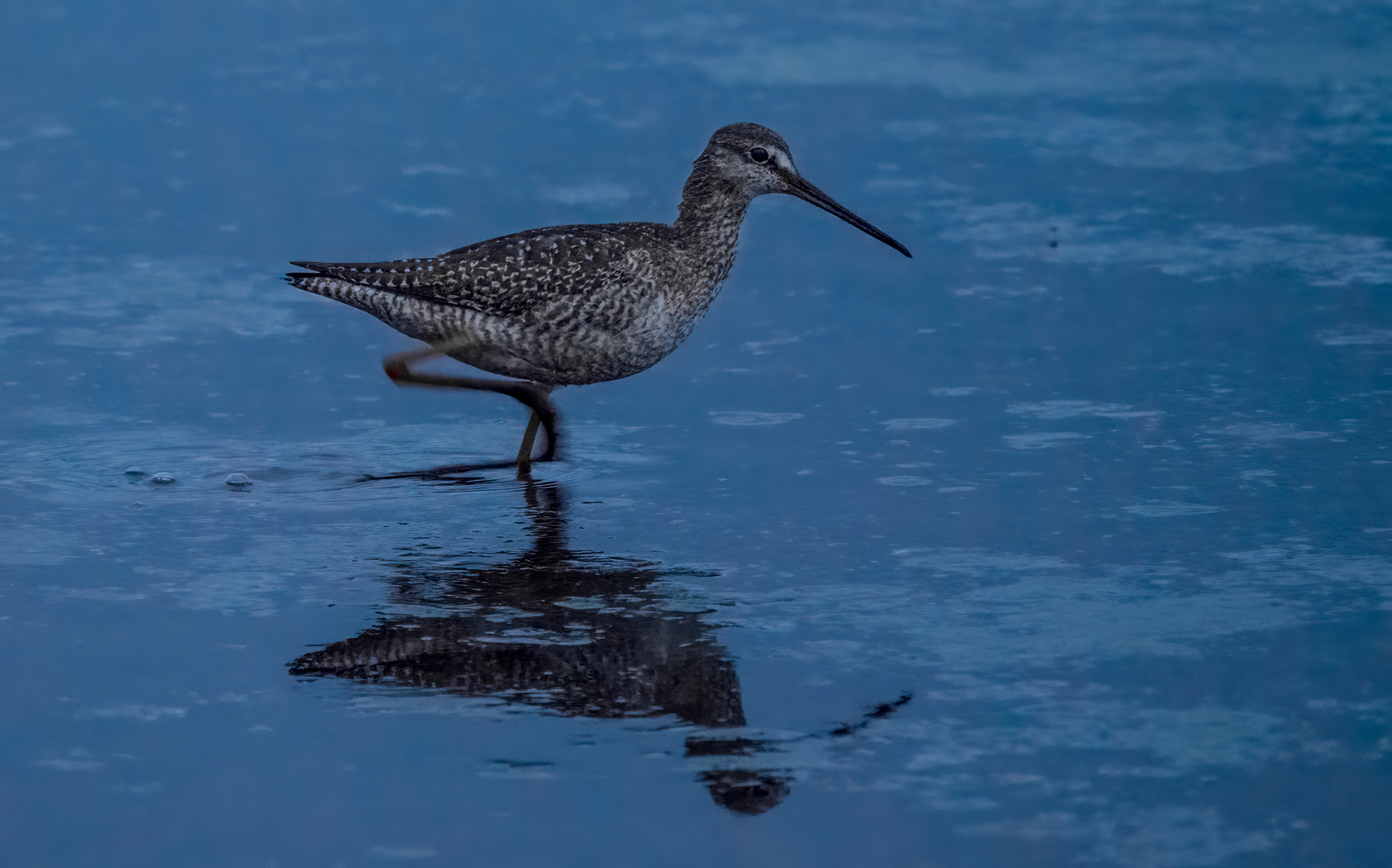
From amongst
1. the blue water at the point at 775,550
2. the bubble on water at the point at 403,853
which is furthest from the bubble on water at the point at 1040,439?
the bubble on water at the point at 403,853

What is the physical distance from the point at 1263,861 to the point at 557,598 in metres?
2.69

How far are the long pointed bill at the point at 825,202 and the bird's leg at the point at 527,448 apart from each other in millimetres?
1725

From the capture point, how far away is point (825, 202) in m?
8.95

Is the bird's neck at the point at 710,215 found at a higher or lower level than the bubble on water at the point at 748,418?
higher

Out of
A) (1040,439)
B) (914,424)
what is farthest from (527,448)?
(1040,439)

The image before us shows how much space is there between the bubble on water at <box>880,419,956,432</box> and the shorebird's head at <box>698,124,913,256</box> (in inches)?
51.9

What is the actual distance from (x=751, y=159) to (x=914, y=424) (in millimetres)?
1537

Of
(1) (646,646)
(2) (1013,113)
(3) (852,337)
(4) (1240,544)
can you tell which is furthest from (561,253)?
(2) (1013,113)

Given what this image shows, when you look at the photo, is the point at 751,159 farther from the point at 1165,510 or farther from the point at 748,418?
the point at 1165,510

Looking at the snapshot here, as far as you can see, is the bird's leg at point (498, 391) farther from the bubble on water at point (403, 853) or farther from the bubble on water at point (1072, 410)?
the bubble on water at point (403, 853)

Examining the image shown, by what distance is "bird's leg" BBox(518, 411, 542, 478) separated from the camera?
813cm

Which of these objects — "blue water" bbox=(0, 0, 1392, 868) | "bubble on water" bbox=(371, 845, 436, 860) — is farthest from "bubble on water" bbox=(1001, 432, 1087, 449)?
"bubble on water" bbox=(371, 845, 436, 860)

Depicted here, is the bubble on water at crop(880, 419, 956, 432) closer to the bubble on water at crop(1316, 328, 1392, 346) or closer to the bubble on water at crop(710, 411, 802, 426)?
the bubble on water at crop(710, 411, 802, 426)

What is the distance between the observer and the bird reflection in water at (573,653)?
5.49 meters
